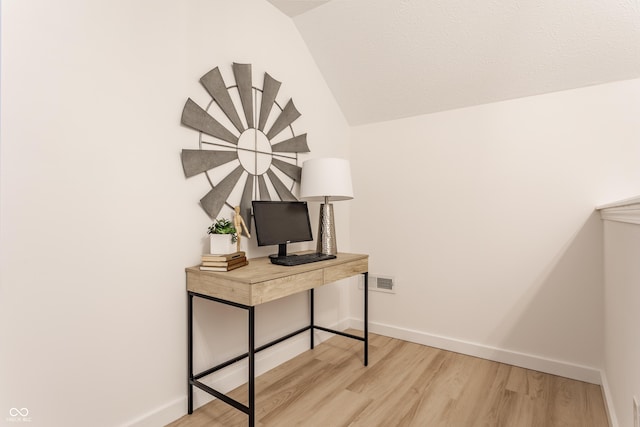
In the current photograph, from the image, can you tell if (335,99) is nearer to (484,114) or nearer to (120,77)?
(484,114)

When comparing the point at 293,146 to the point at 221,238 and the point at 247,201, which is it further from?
the point at 221,238

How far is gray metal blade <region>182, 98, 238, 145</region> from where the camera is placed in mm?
1749

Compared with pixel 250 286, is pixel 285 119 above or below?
above

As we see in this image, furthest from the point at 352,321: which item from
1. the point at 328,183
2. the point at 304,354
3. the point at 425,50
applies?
the point at 425,50

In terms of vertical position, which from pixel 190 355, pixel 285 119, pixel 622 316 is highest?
pixel 285 119

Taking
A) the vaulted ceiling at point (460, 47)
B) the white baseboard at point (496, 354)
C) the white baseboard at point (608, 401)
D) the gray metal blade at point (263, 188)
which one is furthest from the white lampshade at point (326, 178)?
the white baseboard at point (608, 401)

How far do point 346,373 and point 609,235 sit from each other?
1735 millimetres

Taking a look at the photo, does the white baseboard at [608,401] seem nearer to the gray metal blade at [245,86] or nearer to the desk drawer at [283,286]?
the desk drawer at [283,286]

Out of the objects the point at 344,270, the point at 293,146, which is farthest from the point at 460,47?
the point at 344,270

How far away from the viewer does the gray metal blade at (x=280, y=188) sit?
229 cm

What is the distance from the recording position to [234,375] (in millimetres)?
1988

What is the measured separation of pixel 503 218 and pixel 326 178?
1.29 metres

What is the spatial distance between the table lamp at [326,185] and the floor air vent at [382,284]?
780mm

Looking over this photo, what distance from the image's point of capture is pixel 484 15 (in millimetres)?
1989
